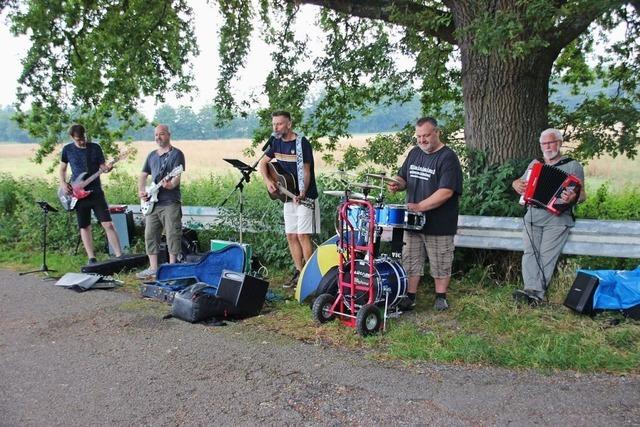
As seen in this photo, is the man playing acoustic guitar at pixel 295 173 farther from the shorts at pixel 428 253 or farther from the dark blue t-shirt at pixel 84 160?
the dark blue t-shirt at pixel 84 160

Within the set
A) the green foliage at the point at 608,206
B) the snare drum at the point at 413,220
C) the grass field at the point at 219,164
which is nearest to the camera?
the snare drum at the point at 413,220

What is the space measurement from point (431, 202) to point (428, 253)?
1.97 ft

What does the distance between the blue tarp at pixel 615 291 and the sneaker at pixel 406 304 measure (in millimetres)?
1690

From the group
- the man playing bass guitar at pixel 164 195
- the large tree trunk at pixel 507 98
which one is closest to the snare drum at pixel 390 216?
the large tree trunk at pixel 507 98

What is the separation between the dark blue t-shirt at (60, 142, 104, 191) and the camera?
8.30 m

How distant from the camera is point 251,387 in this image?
4.20 meters

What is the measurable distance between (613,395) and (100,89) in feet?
30.5

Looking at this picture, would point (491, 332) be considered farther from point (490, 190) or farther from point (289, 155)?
point (289, 155)

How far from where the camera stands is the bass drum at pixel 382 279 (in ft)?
17.6

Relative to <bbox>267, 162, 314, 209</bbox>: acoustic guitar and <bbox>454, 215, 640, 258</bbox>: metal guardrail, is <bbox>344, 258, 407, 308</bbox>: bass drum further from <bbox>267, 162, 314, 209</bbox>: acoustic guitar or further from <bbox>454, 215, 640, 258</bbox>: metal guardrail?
<bbox>454, 215, 640, 258</bbox>: metal guardrail

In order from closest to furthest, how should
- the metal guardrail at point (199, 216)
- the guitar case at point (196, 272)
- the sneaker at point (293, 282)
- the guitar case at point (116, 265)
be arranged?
the guitar case at point (196, 272) < the sneaker at point (293, 282) < the guitar case at point (116, 265) < the metal guardrail at point (199, 216)

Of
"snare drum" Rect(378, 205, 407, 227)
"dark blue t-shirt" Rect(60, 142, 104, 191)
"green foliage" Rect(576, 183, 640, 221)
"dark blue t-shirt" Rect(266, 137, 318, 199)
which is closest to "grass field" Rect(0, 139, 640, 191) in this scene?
"green foliage" Rect(576, 183, 640, 221)

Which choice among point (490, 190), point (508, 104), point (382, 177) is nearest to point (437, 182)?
point (382, 177)

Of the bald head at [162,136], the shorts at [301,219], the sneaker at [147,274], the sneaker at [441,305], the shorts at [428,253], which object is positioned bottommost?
the sneaker at [147,274]
